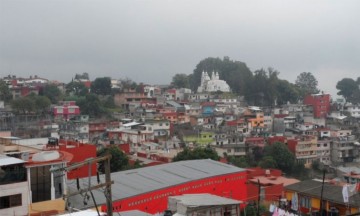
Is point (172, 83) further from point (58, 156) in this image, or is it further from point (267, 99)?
point (58, 156)

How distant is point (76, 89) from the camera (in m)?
61.2

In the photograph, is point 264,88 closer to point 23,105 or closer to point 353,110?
point 353,110

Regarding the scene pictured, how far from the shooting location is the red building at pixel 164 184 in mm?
14781

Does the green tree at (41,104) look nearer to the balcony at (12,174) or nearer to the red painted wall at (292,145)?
the red painted wall at (292,145)

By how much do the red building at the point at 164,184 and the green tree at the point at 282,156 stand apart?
15.1 m

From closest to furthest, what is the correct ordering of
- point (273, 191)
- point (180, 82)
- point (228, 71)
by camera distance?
point (273, 191), point (180, 82), point (228, 71)

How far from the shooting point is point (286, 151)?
35438mm

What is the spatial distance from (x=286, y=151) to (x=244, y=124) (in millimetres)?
10855

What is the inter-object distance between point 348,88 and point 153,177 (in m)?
62.9

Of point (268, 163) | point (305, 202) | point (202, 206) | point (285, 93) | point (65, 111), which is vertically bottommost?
point (268, 163)

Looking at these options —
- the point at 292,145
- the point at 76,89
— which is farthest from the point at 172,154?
the point at 76,89

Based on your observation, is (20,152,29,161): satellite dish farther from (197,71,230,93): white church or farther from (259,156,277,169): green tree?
(197,71,230,93): white church

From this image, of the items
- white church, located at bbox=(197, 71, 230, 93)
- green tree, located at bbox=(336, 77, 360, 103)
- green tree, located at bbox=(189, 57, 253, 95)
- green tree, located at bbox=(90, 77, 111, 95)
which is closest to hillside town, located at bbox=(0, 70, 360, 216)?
green tree, located at bbox=(90, 77, 111, 95)

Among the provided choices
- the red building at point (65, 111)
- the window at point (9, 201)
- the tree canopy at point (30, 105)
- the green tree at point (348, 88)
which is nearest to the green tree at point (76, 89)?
the red building at point (65, 111)
